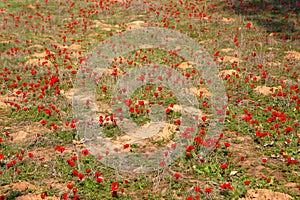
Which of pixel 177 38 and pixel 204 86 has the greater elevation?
pixel 177 38

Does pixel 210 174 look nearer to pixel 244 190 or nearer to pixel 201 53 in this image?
pixel 244 190

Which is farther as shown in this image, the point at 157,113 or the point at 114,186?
the point at 157,113

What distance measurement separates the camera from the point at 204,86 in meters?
10.5

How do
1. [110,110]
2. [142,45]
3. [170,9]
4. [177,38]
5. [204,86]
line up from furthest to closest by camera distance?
[170,9]
[177,38]
[142,45]
[204,86]
[110,110]

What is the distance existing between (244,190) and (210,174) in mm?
785

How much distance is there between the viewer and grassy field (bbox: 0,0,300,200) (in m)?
6.33

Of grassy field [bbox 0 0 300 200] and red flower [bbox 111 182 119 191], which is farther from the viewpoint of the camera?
grassy field [bbox 0 0 300 200]

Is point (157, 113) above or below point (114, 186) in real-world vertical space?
above

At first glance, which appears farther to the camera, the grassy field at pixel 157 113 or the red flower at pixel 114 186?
the grassy field at pixel 157 113

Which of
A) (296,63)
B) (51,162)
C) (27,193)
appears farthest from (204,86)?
(27,193)

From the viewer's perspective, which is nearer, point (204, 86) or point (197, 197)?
point (197, 197)

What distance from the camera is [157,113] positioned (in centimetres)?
894

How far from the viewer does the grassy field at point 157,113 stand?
A: 6.33 m

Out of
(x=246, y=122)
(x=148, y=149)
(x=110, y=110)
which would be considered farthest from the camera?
(x=110, y=110)
